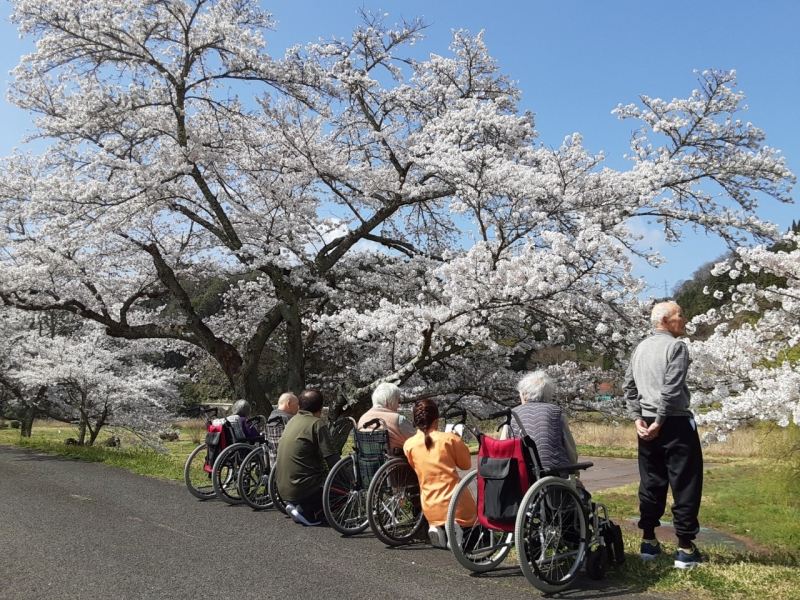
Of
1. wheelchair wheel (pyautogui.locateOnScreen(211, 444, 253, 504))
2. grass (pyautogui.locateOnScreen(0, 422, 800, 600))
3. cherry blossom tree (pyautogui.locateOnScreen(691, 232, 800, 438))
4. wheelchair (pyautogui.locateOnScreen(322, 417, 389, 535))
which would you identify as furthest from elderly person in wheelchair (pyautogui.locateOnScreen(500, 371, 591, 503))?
wheelchair wheel (pyautogui.locateOnScreen(211, 444, 253, 504))

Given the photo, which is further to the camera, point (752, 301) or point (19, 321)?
point (19, 321)

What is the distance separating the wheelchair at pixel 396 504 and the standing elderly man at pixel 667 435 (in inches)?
46.4

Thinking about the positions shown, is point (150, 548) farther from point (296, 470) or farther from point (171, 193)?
point (171, 193)

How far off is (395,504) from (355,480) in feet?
1.69

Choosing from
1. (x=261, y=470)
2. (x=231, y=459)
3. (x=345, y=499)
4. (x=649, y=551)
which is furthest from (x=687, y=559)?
(x=231, y=459)

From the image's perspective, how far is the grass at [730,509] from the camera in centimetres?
352

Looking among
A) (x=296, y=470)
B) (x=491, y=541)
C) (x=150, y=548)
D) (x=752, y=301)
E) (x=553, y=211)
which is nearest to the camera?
(x=491, y=541)

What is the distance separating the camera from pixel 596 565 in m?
3.76

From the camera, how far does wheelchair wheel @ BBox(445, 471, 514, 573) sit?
3.81 m

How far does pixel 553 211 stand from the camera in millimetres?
8070

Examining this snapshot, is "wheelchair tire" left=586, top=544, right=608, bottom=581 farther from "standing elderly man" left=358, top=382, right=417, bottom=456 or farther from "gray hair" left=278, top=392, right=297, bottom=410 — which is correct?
"gray hair" left=278, top=392, right=297, bottom=410

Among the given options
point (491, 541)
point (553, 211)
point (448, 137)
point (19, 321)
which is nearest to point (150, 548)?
point (491, 541)

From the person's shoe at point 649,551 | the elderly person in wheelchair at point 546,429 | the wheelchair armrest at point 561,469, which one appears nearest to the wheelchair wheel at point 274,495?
the elderly person in wheelchair at point 546,429

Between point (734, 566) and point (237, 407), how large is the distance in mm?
4695
